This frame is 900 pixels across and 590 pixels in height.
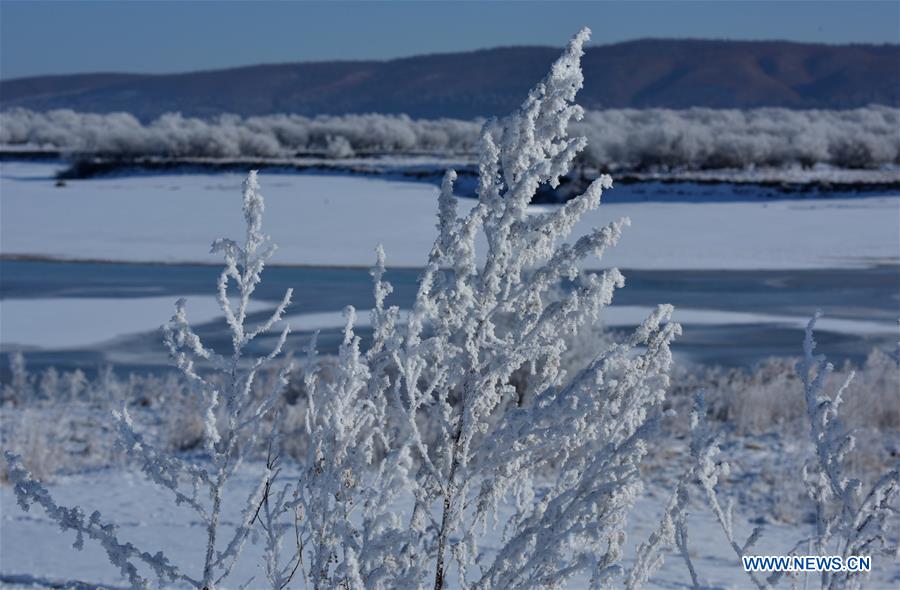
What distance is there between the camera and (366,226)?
20.4 meters

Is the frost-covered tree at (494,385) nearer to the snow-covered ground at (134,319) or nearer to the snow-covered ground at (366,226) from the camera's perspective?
the snow-covered ground at (134,319)

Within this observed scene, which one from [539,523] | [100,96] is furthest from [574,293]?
[100,96]

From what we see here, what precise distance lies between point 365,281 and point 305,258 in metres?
2.28

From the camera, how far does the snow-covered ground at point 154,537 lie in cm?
446

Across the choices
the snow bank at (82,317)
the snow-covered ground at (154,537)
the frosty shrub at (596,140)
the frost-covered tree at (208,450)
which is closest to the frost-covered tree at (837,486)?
the frost-covered tree at (208,450)

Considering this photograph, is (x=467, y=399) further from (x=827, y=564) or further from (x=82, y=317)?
(x=82, y=317)

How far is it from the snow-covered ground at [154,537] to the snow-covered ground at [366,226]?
1053cm

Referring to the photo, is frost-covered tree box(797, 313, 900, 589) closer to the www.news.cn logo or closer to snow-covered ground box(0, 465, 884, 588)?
the www.news.cn logo

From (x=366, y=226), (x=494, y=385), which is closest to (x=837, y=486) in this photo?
(x=494, y=385)

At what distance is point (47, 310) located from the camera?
1296 cm

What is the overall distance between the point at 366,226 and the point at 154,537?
15.6m

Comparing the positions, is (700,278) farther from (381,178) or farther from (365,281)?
(381,178)

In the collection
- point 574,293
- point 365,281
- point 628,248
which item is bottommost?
point 574,293

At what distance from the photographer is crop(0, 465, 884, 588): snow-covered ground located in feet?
14.6
